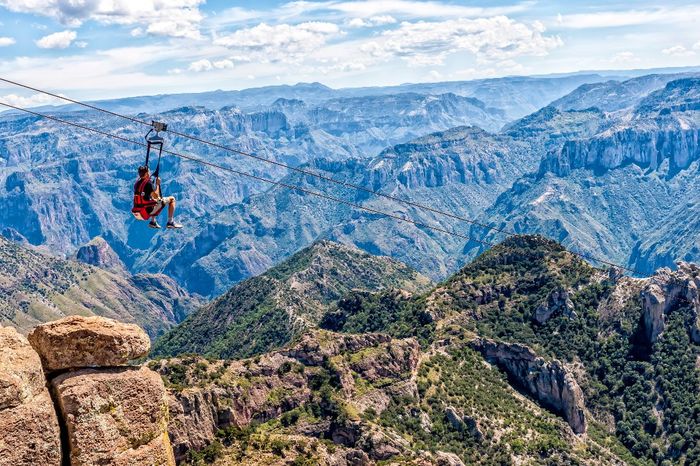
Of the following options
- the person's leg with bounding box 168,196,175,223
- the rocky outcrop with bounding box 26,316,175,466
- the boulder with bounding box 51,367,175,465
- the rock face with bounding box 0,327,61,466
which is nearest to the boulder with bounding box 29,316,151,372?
the rocky outcrop with bounding box 26,316,175,466

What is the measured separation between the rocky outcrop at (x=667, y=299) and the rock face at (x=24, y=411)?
161m

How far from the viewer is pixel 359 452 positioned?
314 feet

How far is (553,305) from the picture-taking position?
182375 mm

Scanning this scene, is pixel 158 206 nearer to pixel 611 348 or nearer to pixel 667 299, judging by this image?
pixel 611 348

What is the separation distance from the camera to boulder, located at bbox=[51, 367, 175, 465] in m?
30.2

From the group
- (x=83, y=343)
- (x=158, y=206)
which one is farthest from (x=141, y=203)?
(x=83, y=343)

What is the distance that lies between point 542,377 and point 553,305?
3873cm

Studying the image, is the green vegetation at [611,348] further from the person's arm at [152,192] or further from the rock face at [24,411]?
the rock face at [24,411]

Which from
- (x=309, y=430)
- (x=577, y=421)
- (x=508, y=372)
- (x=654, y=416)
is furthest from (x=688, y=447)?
(x=309, y=430)

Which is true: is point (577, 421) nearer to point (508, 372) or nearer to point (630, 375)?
point (508, 372)

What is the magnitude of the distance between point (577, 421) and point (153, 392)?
409 ft

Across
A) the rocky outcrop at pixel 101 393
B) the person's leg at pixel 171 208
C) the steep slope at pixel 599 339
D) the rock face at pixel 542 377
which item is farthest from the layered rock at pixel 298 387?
the rocky outcrop at pixel 101 393

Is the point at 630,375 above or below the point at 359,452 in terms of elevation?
below

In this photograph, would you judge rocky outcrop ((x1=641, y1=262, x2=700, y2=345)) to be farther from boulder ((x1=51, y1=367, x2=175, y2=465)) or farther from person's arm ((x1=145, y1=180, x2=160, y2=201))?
boulder ((x1=51, y1=367, x2=175, y2=465))
